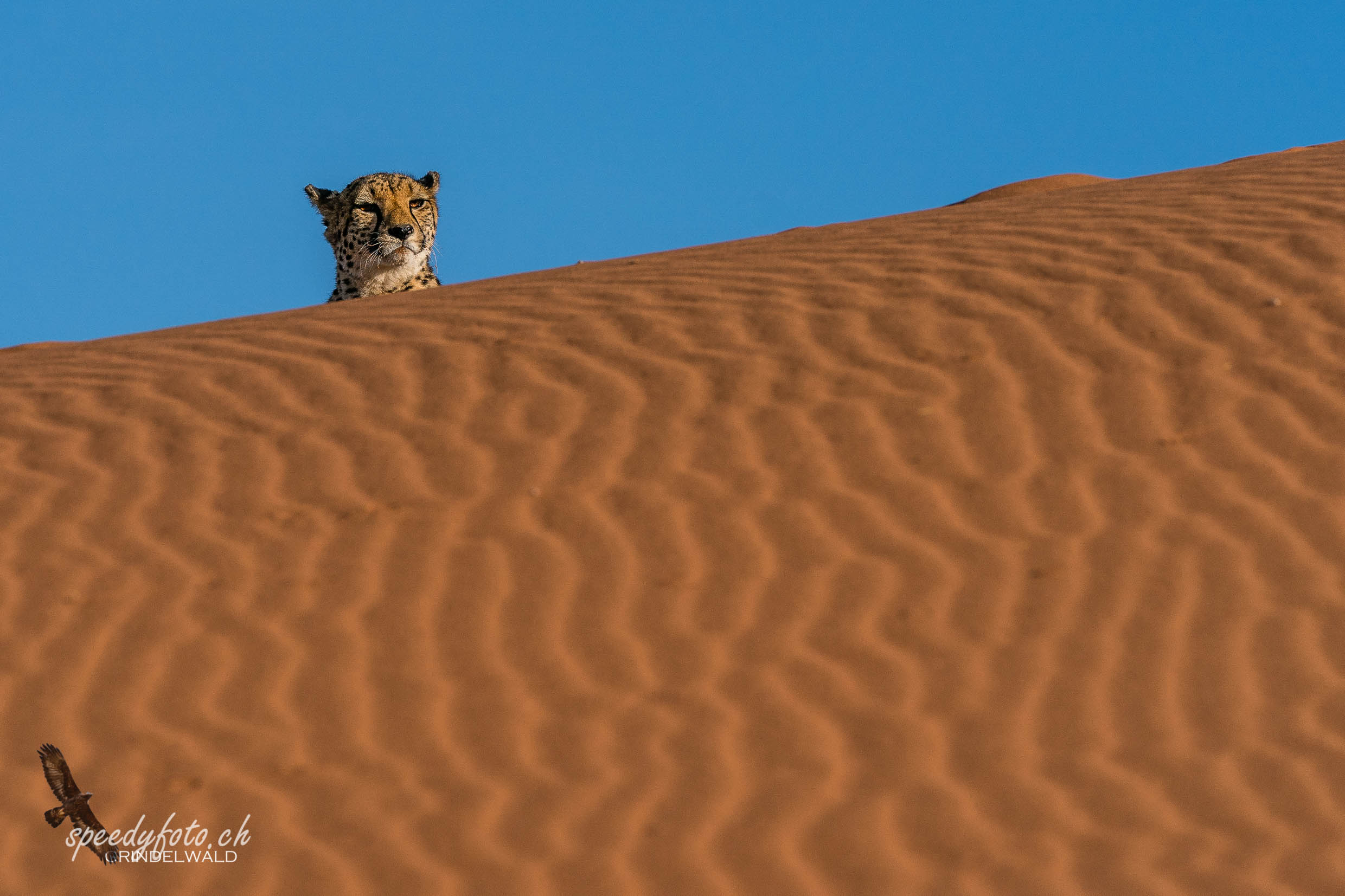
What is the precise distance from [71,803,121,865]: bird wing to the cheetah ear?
6940 mm

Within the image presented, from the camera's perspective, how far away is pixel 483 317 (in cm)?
697

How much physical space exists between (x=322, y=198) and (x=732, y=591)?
678cm

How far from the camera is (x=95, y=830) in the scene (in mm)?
3910

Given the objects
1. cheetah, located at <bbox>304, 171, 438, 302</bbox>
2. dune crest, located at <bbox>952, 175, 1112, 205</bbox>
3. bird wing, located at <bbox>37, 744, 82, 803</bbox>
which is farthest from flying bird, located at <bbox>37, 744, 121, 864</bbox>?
dune crest, located at <bbox>952, 175, 1112, 205</bbox>

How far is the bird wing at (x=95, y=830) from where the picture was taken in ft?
12.6

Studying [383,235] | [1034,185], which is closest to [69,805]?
[383,235]

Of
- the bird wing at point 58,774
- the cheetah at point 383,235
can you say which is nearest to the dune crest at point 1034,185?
the cheetah at point 383,235

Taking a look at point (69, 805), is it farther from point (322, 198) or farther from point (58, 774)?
point (322, 198)

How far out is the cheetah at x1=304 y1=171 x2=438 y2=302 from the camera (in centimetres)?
980

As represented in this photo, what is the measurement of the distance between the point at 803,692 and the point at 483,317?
3458 mm

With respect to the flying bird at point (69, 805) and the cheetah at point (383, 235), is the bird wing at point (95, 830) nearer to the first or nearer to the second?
the flying bird at point (69, 805)

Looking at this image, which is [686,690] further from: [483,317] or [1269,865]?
[483,317]

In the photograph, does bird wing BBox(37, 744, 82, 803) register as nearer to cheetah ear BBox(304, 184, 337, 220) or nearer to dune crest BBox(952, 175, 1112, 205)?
cheetah ear BBox(304, 184, 337, 220)

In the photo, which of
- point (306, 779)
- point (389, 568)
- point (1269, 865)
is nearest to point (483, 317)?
point (389, 568)
